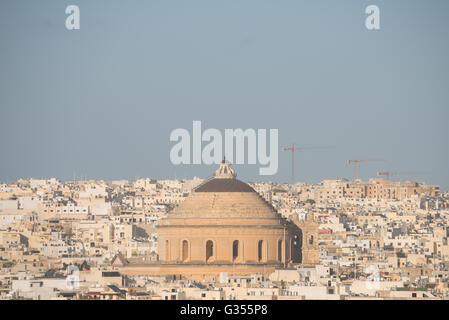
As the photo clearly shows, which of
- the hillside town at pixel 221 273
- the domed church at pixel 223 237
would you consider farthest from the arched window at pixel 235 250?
the hillside town at pixel 221 273

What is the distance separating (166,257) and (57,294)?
23.6 m

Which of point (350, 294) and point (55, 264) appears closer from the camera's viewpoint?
point (350, 294)

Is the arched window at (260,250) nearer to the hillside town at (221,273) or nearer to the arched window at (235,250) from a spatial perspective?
the arched window at (235,250)

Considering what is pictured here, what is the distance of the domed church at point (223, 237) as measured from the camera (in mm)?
A: 143125

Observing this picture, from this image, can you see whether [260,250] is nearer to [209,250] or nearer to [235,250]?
[235,250]

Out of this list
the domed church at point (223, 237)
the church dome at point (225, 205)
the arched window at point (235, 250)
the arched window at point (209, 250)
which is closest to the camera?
the domed church at point (223, 237)

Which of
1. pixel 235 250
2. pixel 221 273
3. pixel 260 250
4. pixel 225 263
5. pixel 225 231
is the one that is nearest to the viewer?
pixel 221 273

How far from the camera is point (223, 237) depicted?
143500mm

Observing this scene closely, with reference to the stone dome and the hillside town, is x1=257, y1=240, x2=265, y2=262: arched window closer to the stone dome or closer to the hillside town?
the stone dome

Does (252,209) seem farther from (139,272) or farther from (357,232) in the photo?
(357,232)

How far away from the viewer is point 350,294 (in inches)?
4727

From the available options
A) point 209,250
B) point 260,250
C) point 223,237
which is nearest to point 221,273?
point 223,237
